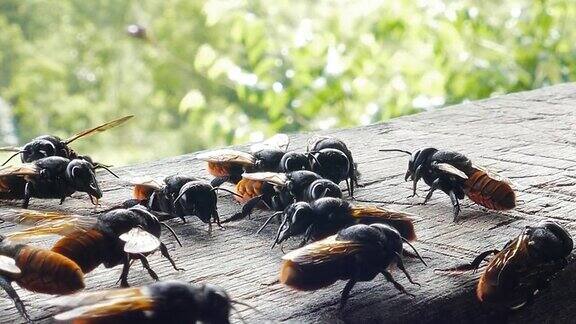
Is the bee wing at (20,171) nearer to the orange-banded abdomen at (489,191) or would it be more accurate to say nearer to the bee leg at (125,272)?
the bee leg at (125,272)

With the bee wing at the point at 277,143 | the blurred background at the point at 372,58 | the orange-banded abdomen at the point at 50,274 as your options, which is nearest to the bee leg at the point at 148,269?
the orange-banded abdomen at the point at 50,274

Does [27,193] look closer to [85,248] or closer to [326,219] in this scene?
[85,248]

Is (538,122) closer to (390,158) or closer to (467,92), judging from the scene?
(390,158)

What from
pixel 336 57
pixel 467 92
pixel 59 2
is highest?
pixel 59 2

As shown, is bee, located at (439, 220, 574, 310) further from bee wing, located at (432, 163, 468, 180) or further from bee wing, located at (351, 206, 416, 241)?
bee wing, located at (432, 163, 468, 180)

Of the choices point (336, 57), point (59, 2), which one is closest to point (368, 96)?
point (336, 57)
